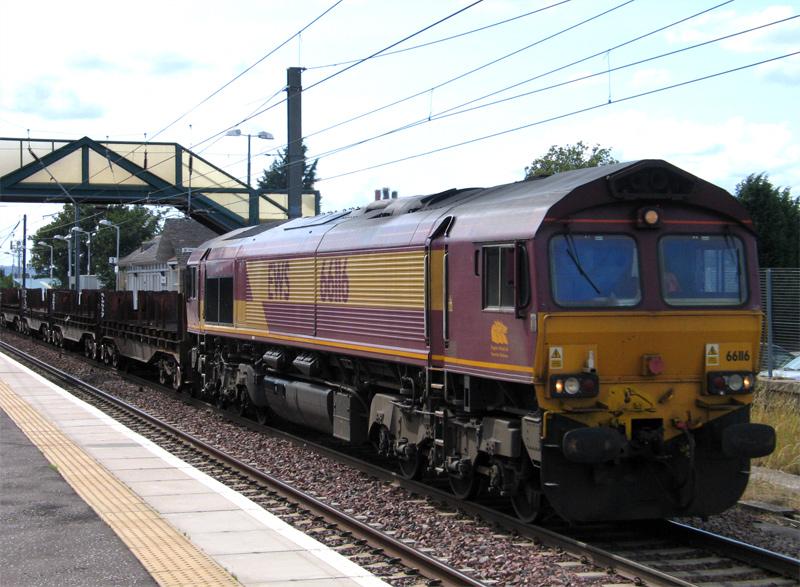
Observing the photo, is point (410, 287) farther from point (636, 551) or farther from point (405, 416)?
point (636, 551)

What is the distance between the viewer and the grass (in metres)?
12.9

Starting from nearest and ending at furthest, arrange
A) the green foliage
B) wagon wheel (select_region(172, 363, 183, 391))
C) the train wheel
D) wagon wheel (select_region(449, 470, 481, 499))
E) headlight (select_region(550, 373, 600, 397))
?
headlight (select_region(550, 373, 600, 397)) < the train wheel < wagon wheel (select_region(449, 470, 481, 499)) < wagon wheel (select_region(172, 363, 183, 391)) < the green foliage

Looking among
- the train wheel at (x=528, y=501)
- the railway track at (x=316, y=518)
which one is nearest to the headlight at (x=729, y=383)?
the train wheel at (x=528, y=501)

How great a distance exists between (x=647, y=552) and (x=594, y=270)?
2.54 m

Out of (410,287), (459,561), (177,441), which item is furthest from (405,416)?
(177,441)

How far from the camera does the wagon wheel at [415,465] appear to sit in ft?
39.4

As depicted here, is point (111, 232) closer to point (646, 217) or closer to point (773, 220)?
point (773, 220)

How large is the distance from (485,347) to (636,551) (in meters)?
2.32

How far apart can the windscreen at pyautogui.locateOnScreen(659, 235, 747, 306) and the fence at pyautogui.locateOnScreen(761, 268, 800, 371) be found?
8.90m

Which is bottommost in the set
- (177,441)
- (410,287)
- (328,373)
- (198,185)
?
(177,441)

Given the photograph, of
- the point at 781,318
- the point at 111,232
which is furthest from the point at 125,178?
the point at 111,232

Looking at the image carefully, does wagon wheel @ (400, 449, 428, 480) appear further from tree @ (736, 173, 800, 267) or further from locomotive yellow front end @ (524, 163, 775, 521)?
tree @ (736, 173, 800, 267)

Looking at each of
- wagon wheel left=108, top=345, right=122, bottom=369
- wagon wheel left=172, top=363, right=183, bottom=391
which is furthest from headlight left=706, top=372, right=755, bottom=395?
wagon wheel left=108, top=345, right=122, bottom=369

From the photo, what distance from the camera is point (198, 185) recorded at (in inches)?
1433
